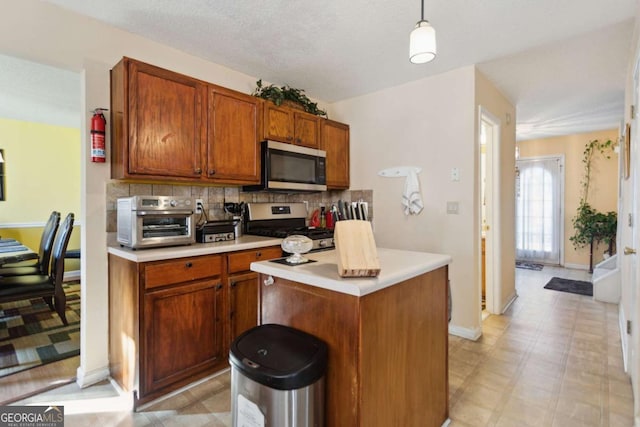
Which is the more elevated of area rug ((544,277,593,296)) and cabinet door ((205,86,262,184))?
cabinet door ((205,86,262,184))

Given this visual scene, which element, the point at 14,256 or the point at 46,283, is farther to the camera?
the point at 46,283

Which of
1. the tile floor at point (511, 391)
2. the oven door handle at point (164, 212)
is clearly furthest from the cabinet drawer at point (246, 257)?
the tile floor at point (511, 391)

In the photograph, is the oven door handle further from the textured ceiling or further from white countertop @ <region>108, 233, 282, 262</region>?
the textured ceiling

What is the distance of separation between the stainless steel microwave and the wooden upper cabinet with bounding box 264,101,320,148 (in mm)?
81

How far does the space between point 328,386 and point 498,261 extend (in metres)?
2.87

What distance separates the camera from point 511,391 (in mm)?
1998

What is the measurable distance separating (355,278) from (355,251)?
10 centimetres

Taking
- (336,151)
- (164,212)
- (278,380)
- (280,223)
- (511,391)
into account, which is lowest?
(511,391)

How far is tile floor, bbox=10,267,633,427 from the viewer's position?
1.75m

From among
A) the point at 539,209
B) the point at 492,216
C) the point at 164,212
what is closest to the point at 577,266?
the point at 539,209

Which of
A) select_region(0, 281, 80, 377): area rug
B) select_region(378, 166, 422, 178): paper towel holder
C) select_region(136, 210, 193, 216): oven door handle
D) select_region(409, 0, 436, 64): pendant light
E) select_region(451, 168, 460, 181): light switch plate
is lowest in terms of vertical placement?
select_region(0, 281, 80, 377): area rug

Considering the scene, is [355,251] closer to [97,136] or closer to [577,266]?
[97,136]

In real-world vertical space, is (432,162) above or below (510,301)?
above

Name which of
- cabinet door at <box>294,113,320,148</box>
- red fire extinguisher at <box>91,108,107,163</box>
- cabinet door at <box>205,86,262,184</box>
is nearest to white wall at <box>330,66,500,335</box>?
cabinet door at <box>294,113,320,148</box>
